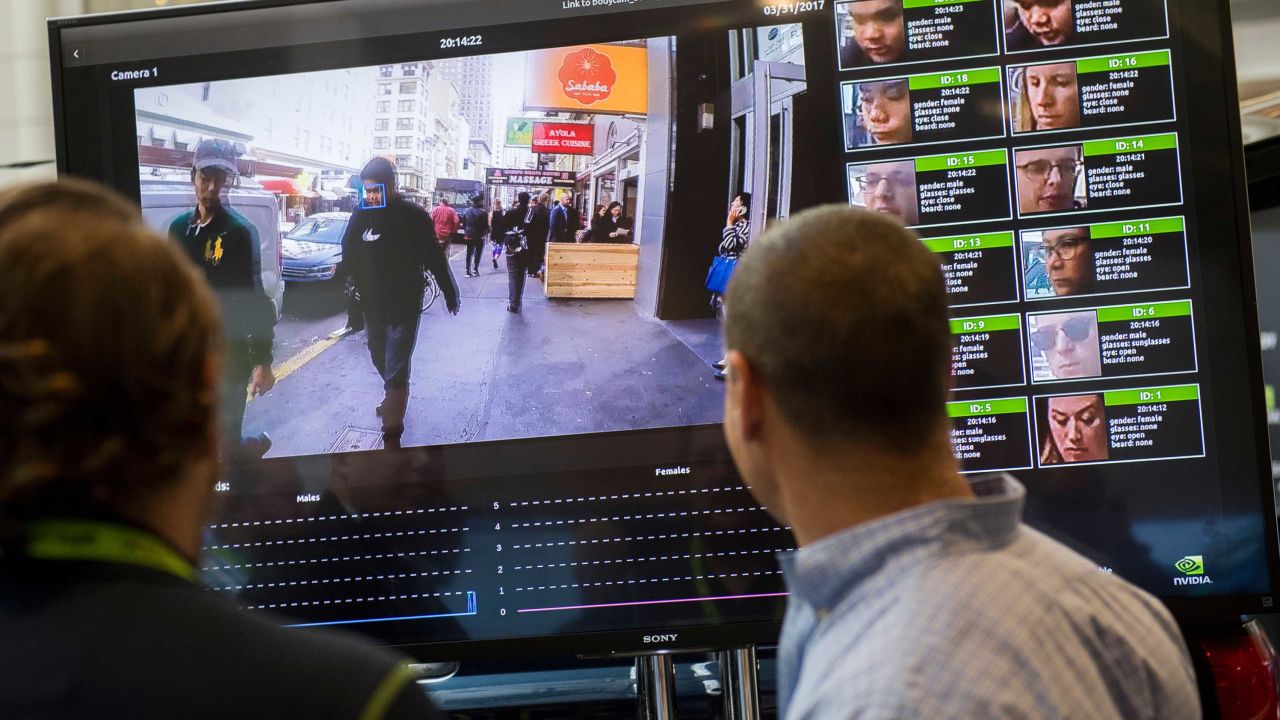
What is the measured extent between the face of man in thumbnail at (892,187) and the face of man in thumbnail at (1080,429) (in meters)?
0.55

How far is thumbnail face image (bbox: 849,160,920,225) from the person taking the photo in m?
2.28

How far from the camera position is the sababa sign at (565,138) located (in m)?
2.34

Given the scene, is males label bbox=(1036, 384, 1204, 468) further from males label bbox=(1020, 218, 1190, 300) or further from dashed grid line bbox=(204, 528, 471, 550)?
dashed grid line bbox=(204, 528, 471, 550)

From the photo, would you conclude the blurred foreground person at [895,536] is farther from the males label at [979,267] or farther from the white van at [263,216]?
the white van at [263,216]

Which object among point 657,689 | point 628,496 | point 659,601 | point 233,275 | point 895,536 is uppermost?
point 233,275

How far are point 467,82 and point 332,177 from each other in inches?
14.6

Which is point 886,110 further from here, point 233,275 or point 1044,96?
point 233,275

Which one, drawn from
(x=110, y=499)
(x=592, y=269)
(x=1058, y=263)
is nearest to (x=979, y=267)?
(x=1058, y=263)

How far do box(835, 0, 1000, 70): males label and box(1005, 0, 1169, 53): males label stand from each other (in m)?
0.06

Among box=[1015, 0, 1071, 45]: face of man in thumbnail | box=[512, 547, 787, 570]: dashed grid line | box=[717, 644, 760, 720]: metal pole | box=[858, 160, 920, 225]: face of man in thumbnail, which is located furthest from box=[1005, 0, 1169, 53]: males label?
box=[717, 644, 760, 720]: metal pole

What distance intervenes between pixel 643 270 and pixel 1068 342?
0.92 meters

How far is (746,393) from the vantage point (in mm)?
1320

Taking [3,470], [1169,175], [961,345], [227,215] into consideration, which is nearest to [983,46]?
[1169,175]

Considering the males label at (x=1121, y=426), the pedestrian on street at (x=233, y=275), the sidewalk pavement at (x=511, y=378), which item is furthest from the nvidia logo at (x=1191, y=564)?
the pedestrian on street at (x=233, y=275)
